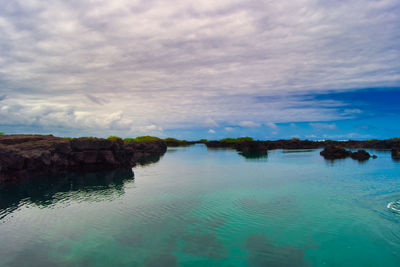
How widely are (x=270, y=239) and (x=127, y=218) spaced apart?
11.0m

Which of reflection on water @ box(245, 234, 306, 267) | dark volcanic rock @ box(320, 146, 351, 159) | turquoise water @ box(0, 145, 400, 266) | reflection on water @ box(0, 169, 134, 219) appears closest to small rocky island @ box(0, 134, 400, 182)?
reflection on water @ box(0, 169, 134, 219)

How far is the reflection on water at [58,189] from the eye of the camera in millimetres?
26219

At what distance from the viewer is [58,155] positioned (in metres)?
45.8

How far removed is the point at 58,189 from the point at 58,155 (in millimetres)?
15662

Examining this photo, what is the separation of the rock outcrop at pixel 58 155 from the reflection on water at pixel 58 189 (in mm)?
2270

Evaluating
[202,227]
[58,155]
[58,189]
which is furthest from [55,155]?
[202,227]

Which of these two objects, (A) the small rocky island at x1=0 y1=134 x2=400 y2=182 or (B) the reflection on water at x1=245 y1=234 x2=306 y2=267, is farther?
(A) the small rocky island at x1=0 y1=134 x2=400 y2=182

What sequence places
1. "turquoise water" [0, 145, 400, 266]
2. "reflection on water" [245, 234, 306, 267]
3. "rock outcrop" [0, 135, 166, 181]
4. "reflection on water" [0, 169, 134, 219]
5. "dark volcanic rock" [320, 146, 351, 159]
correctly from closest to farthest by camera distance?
"reflection on water" [245, 234, 306, 267] < "turquoise water" [0, 145, 400, 266] < "reflection on water" [0, 169, 134, 219] < "rock outcrop" [0, 135, 166, 181] < "dark volcanic rock" [320, 146, 351, 159]

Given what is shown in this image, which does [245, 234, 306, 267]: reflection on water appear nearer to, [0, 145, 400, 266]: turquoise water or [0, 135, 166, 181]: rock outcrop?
[0, 145, 400, 266]: turquoise water

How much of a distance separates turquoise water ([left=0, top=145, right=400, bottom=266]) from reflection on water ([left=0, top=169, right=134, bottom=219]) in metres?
0.19

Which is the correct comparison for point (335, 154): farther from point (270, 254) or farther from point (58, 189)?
point (58, 189)

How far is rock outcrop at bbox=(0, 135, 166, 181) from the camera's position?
36.9 m

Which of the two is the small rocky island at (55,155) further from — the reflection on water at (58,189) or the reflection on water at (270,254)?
the reflection on water at (270,254)

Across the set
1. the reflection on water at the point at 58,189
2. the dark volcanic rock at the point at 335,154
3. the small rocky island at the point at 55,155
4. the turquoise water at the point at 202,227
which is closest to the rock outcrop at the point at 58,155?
the small rocky island at the point at 55,155
